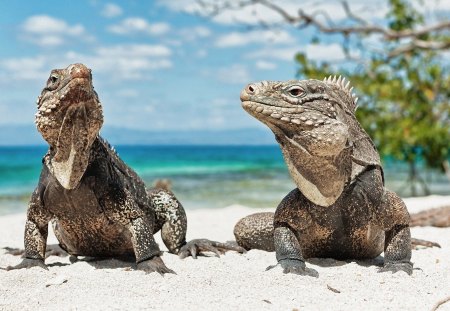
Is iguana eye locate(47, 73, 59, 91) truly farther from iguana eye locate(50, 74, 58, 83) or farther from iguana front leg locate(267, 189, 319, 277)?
iguana front leg locate(267, 189, 319, 277)

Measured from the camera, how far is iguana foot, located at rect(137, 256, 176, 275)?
458 cm

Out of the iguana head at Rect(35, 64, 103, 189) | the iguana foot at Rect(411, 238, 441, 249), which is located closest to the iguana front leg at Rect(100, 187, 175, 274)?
the iguana head at Rect(35, 64, 103, 189)

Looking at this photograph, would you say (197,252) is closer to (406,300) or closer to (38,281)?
(38,281)

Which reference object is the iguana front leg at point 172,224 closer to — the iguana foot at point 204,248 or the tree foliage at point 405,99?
the iguana foot at point 204,248

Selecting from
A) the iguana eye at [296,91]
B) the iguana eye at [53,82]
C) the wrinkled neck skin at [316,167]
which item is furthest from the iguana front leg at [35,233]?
the iguana eye at [296,91]

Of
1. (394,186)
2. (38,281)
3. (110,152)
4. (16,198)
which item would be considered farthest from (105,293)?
(394,186)

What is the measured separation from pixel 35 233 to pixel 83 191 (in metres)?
0.63

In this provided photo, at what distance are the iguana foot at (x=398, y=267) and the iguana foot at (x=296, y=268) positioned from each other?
21.8 inches

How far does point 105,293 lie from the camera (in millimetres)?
3980

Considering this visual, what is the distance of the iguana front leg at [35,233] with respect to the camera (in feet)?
15.7

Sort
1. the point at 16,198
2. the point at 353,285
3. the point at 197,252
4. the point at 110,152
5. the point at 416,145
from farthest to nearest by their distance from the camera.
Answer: the point at 16,198
the point at 416,145
the point at 197,252
the point at 110,152
the point at 353,285

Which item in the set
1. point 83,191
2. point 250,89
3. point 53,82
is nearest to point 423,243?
point 250,89

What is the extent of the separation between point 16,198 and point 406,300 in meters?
17.6

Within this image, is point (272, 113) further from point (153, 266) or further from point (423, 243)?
point (423, 243)
